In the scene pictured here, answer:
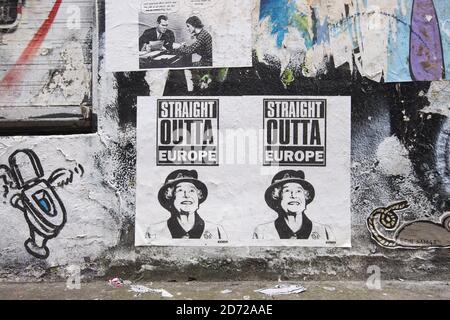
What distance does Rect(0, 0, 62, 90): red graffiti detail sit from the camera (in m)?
4.60

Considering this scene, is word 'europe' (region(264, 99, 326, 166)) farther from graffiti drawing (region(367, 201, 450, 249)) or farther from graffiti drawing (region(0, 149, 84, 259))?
graffiti drawing (region(0, 149, 84, 259))

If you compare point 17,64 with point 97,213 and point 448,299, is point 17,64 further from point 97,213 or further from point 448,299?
point 448,299

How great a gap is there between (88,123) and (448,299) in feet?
10.7

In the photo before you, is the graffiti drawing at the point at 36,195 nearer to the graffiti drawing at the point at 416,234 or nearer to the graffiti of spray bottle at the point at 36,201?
the graffiti of spray bottle at the point at 36,201

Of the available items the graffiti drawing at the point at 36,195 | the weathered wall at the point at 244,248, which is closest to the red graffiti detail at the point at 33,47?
the weathered wall at the point at 244,248

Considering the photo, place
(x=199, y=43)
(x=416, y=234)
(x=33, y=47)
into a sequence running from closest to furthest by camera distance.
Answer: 1. (x=416, y=234)
2. (x=199, y=43)
3. (x=33, y=47)

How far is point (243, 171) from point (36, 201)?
71.5 inches

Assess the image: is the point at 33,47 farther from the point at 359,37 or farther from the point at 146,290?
the point at 359,37

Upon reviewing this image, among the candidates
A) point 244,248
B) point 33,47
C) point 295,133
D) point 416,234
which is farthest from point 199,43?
point 416,234

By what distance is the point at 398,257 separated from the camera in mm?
4324

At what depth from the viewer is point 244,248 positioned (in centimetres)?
439

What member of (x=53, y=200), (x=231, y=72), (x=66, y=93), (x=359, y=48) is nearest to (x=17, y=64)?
(x=66, y=93)

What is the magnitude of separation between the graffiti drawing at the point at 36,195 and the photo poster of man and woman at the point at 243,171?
703 mm

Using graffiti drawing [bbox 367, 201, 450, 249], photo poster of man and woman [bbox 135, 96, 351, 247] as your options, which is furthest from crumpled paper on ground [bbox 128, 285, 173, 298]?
graffiti drawing [bbox 367, 201, 450, 249]
